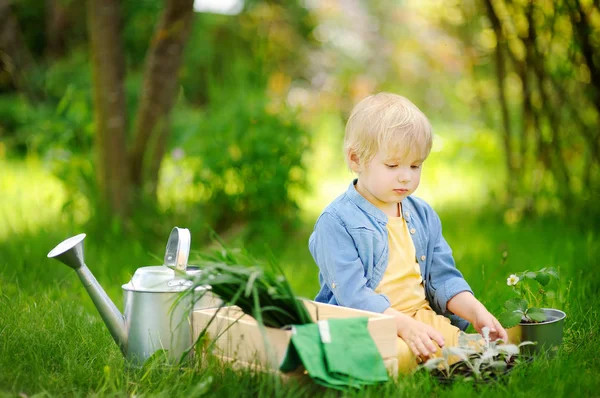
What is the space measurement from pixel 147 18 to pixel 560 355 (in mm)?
7517

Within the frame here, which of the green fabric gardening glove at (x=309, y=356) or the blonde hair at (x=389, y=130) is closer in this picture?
the green fabric gardening glove at (x=309, y=356)

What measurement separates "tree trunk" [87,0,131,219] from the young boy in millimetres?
2216

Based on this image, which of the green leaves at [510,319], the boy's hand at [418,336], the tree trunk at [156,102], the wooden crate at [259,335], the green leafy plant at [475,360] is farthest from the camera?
the tree trunk at [156,102]

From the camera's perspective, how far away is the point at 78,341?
93.3 inches

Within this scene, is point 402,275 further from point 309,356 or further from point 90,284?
point 90,284

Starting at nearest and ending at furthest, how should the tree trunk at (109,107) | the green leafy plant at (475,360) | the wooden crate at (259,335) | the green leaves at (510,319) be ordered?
the wooden crate at (259,335) < the green leafy plant at (475,360) < the green leaves at (510,319) < the tree trunk at (109,107)

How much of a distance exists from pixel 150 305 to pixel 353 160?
2.69 feet

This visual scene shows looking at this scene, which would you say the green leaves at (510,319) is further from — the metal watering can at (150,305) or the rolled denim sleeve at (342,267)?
the metal watering can at (150,305)

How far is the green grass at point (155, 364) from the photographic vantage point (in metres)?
1.94

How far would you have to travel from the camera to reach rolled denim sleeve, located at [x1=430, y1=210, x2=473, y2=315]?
8.07ft

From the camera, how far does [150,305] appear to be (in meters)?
2.11

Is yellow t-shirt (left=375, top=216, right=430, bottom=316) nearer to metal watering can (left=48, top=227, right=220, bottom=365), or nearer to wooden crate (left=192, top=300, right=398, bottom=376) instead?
wooden crate (left=192, top=300, right=398, bottom=376)

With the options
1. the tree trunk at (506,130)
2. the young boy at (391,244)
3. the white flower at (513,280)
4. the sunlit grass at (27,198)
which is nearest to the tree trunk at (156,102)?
the sunlit grass at (27,198)

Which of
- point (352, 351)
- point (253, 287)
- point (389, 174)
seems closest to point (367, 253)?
point (389, 174)
